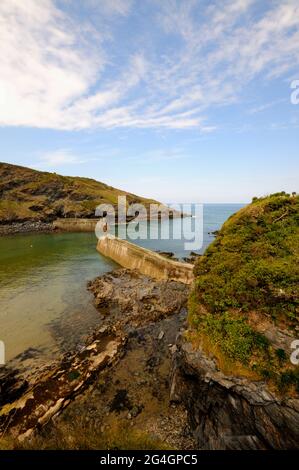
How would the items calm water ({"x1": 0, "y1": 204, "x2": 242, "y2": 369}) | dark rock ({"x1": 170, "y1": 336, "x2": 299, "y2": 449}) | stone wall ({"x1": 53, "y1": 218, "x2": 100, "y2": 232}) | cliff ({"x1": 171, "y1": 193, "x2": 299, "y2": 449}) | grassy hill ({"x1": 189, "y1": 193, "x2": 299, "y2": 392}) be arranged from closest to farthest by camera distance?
dark rock ({"x1": 170, "y1": 336, "x2": 299, "y2": 449}), cliff ({"x1": 171, "y1": 193, "x2": 299, "y2": 449}), grassy hill ({"x1": 189, "y1": 193, "x2": 299, "y2": 392}), calm water ({"x1": 0, "y1": 204, "x2": 242, "y2": 369}), stone wall ({"x1": 53, "y1": 218, "x2": 100, "y2": 232})

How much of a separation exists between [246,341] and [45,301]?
21.8 metres

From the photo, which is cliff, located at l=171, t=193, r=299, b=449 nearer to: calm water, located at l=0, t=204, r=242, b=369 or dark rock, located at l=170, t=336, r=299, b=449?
dark rock, located at l=170, t=336, r=299, b=449

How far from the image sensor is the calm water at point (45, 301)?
1761cm

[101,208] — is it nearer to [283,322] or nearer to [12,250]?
[12,250]

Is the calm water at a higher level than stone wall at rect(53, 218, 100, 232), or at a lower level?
lower

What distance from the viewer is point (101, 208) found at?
11006 cm

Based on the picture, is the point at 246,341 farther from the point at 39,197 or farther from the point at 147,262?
the point at 39,197

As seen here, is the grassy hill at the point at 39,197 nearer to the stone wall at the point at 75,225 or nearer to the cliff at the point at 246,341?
the stone wall at the point at 75,225

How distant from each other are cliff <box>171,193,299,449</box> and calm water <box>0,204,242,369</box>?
10.2 meters

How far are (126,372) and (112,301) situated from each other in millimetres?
10877

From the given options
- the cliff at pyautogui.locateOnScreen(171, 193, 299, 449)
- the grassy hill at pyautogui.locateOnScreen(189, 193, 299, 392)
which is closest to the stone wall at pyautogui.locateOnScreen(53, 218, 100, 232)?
the grassy hill at pyautogui.locateOnScreen(189, 193, 299, 392)

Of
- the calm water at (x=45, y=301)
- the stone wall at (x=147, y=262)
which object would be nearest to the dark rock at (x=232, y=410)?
the calm water at (x=45, y=301)

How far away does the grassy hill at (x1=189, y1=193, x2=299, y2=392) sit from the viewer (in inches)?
372

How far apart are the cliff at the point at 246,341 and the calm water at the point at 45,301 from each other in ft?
33.3
